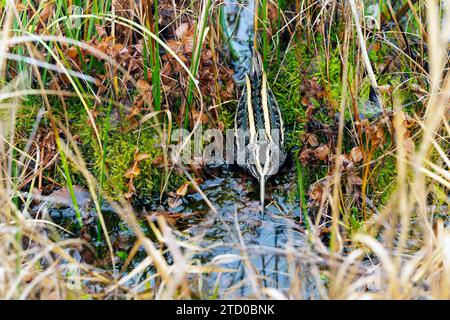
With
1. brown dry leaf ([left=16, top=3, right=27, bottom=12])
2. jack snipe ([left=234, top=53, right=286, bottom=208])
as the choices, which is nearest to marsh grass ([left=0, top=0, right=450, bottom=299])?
brown dry leaf ([left=16, top=3, right=27, bottom=12])

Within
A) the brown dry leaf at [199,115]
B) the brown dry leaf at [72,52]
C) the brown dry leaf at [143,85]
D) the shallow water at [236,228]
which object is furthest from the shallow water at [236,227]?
the brown dry leaf at [72,52]

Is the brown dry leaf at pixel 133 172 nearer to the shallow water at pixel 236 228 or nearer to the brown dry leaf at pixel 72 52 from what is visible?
the shallow water at pixel 236 228

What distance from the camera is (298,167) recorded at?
4766mm

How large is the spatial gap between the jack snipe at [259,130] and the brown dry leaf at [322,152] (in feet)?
0.92

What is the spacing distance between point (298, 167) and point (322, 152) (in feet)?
0.87

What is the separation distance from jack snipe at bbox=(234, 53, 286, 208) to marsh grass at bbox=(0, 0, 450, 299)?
0.76ft

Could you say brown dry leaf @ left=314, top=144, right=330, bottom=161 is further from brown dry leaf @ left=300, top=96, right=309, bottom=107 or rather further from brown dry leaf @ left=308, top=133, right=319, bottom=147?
brown dry leaf @ left=300, top=96, right=309, bottom=107

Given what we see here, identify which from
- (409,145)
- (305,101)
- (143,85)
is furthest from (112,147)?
(409,145)

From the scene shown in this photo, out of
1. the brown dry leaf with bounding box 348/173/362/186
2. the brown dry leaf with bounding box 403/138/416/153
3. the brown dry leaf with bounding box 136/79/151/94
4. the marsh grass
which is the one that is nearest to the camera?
the marsh grass

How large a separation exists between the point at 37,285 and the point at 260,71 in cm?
254

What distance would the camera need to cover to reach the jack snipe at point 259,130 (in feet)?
14.8

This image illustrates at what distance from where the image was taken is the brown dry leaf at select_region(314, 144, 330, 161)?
15.0 feet

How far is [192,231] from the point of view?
438cm
